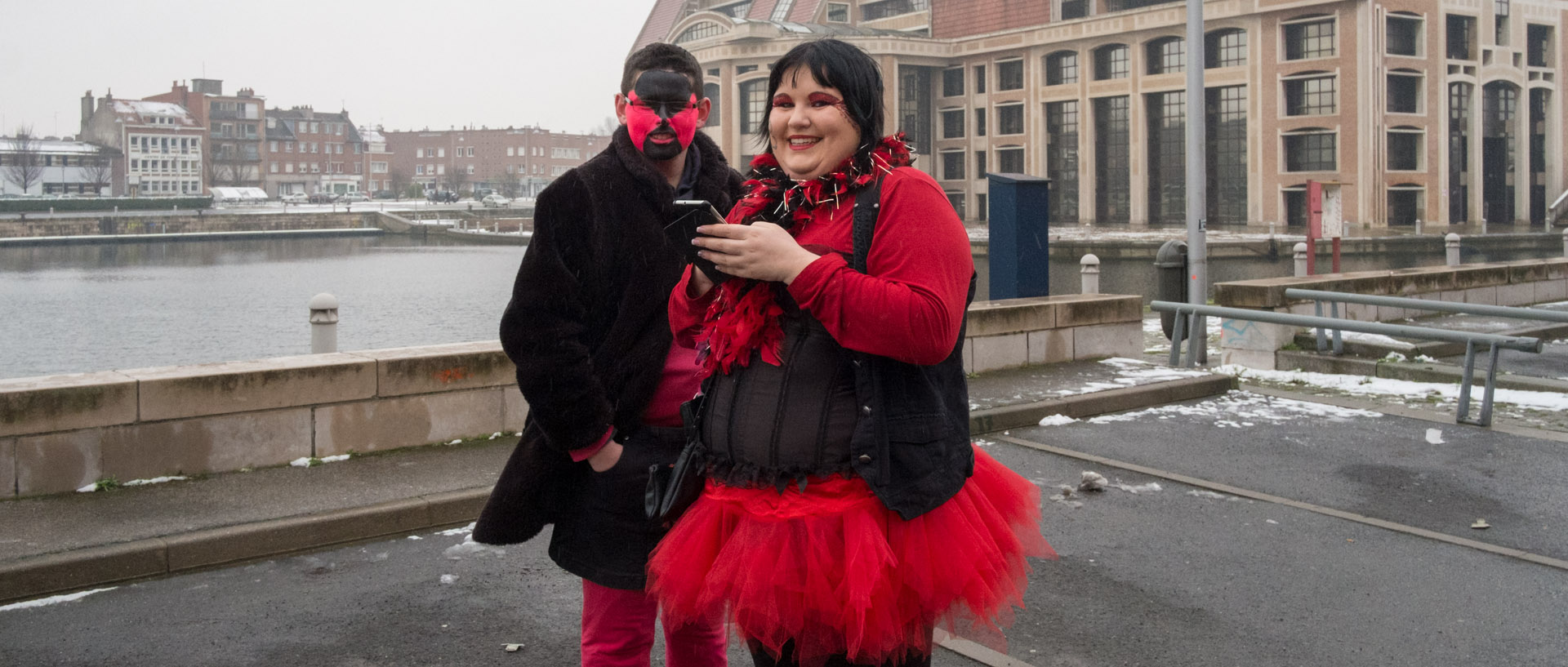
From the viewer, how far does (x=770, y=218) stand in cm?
247

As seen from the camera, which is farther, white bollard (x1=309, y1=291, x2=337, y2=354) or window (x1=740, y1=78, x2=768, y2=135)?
window (x1=740, y1=78, x2=768, y2=135)

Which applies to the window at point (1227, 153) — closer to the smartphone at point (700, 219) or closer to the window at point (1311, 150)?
the window at point (1311, 150)

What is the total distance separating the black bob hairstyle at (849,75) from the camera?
240cm

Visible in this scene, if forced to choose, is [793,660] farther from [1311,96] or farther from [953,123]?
[953,123]

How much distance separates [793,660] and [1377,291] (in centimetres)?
1343

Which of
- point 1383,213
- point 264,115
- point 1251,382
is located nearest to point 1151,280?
point 1383,213

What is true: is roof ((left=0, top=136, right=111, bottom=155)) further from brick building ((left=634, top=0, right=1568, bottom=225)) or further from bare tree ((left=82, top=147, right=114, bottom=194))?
brick building ((left=634, top=0, right=1568, bottom=225))

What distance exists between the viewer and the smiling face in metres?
2.41

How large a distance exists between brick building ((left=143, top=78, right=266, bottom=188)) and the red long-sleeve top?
147 m

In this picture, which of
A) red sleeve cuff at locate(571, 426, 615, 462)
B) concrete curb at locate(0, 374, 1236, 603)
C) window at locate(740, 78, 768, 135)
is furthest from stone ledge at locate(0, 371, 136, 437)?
window at locate(740, 78, 768, 135)

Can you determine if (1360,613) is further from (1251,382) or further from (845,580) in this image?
(1251,382)

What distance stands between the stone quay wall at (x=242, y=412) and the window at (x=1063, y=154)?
2778 inches

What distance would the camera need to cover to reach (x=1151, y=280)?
4519 centimetres

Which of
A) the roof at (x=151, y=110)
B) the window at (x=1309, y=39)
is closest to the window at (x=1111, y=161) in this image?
the window at (x=1309, y=39)
